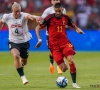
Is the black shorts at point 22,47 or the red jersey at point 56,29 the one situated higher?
the red jersey at point 56,29

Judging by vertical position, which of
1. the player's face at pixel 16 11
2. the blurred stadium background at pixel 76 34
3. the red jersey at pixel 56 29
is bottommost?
the blurred stadium background at pixel 76 34

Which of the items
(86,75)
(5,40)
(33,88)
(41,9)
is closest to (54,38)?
(33,88)

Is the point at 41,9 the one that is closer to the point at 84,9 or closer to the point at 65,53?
the point at 84,9

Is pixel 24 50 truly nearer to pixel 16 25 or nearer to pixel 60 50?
pixel 16 25

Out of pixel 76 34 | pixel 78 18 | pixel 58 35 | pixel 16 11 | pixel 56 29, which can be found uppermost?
pixel 16 11

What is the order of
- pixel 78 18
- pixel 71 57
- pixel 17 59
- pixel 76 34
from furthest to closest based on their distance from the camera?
1. pixel 78 18
2. pixel 76 34
3. pixel 17 59
4. pixel 71 57

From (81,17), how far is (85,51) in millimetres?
3511

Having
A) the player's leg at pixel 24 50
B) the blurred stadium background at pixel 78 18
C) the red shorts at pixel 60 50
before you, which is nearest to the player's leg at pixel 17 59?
the player's leg at pixel 24 50

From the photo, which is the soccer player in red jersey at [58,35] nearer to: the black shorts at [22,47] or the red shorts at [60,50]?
the red shorts at [60,50]

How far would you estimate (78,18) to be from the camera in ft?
109

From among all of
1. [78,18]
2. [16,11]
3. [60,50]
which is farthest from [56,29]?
[78,18]

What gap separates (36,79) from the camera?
15930 millimetres

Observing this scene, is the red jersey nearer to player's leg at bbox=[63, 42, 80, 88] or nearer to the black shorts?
player's leg at bbox=[63, 42, 80, 88]

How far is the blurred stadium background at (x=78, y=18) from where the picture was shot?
3105cm
